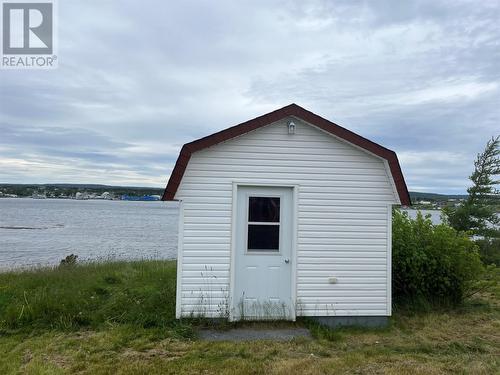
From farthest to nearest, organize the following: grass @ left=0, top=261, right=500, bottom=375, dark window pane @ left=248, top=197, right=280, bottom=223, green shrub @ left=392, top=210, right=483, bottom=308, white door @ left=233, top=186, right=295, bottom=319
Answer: green shrub @ left=392, top=210, right=483, bottom=308
dark window pane @ left=248, top=197, right=280, bottom=223
white door @ left=233, top=186, right=295, bottom=319
grass @ left=0, top=261, right=500, bottom=375

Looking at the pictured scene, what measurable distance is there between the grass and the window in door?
1353 mm

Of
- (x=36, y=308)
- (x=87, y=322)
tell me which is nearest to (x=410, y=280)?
(x=87, y=322)

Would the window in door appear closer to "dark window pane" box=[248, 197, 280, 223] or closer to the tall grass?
"dark window pane" box=[248, 197, 280, 223]

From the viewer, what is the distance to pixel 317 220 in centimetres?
737

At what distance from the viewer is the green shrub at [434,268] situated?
8430 mm

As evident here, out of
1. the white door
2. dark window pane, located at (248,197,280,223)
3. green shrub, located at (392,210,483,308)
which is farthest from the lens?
green shrub, located at (392,210,483,308)

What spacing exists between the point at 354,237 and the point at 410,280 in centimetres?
190

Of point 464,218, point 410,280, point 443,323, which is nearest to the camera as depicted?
point 443,323

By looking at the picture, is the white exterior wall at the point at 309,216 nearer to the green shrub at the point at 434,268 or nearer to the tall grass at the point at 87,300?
the tall grass at the point at 87,300

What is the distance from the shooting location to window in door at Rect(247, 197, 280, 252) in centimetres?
729

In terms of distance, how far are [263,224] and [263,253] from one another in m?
0.46

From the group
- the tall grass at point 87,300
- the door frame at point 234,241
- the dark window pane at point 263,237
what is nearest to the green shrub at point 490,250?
the tall grass at point 87,300

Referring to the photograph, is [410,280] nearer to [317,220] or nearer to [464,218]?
[317,220]

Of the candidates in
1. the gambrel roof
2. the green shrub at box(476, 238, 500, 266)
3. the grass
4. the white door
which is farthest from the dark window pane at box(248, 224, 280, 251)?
the green shrub at box(476, 238, 500, 266)
